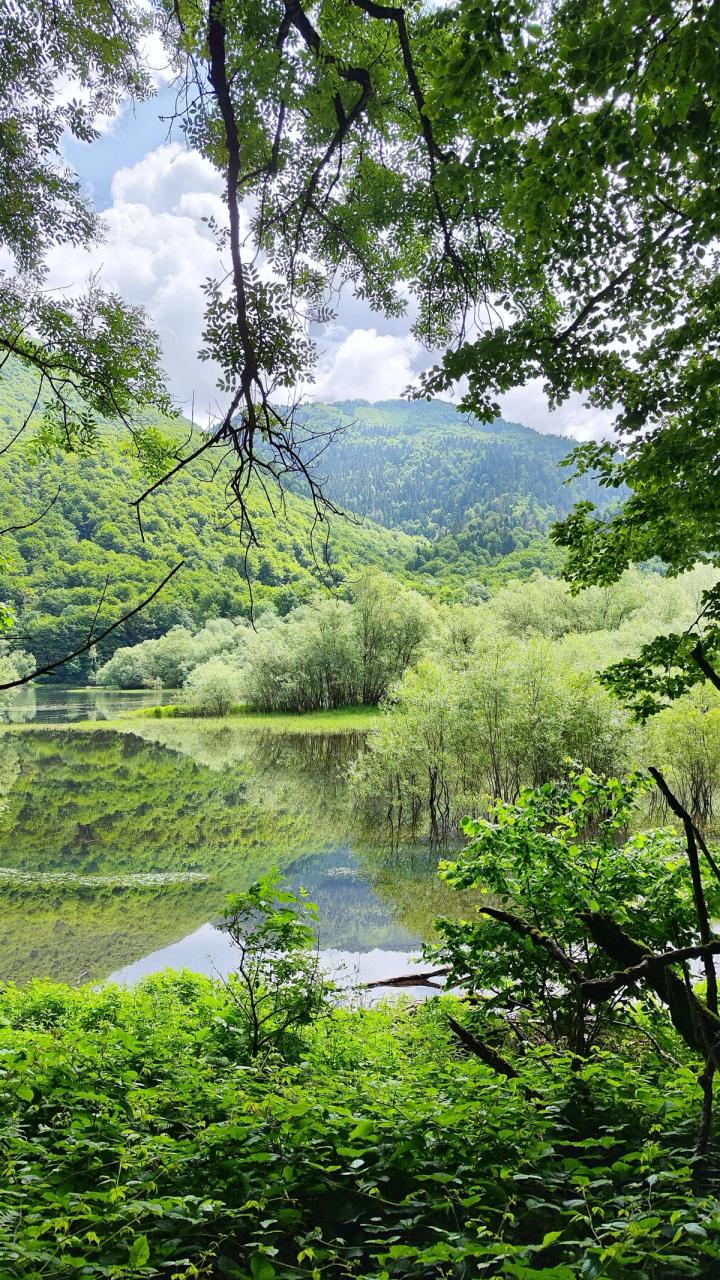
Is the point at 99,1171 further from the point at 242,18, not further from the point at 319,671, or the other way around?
the point at 319,671

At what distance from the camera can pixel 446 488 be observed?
167625 millimetres

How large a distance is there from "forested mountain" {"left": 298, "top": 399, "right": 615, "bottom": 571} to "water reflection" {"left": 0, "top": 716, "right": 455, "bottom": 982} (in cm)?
7420

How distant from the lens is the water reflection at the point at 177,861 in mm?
13547

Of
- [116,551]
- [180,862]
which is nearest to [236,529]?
[180,862]

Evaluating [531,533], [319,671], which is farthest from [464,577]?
[319,671]

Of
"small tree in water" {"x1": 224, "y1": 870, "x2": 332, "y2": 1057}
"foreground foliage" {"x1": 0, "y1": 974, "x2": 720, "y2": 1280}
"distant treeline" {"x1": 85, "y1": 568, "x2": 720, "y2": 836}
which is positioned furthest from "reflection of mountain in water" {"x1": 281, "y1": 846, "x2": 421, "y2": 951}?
"foreground foliage" {"x1": 0, "y1": 974, "x2": 720, "y2": 1280}

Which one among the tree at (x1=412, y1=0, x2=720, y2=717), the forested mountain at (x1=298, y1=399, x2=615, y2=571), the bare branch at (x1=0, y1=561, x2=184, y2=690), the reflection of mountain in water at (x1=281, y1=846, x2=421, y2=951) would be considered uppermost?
the forested mountain at (x1=298, y1=399, x2=615, y2=571)

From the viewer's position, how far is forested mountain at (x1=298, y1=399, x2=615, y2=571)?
4577 inches

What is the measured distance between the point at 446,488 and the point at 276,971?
170 meters

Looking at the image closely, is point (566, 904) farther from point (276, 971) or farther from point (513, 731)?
point (513, 731)

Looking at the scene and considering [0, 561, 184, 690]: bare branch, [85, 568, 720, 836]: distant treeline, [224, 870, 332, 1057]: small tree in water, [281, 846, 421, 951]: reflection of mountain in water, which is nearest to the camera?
[0, 561, 184, 690]: bare branch

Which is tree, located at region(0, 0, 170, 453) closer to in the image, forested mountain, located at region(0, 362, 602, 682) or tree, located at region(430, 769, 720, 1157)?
forested mountain, located at region(0, 362, 602, 682)

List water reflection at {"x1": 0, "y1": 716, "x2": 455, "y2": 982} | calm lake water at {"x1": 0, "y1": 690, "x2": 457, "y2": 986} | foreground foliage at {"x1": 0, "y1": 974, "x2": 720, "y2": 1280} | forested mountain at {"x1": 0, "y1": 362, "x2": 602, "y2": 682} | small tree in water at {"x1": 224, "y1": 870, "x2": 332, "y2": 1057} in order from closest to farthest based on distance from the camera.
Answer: foreground foliage at {"x1": 0, "y1": 974, "x2": 720, "y2": 1280}
small tree in water at {"x1": 224, "y1": 870, "x2": 332, "y2": 1057}
forested mountain at {"x1": 0, "y1": 362, "x2": 602, "y2": 682}
calm lake water at {"x1": 0, "y1": 690, "x2": 457, "y2": 986}
water reflection at {"x1": 0, "y1": 716, "x2": 455, "y2": 982}

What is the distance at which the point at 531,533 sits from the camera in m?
116
